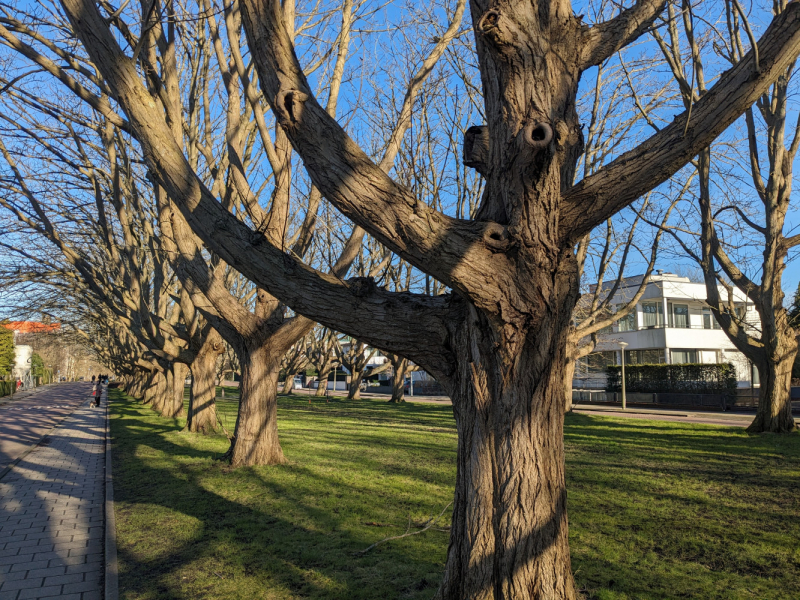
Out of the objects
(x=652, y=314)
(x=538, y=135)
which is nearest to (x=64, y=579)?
(x=538, y=135)

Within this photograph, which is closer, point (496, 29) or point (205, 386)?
point (496, 29)

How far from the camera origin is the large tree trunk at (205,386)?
1410 centimetres

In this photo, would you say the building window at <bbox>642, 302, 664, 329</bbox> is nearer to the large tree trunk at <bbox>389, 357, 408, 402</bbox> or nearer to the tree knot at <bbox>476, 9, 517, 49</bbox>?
the large tree trunk at <bbox>389, 357, 408, 402</bbox>

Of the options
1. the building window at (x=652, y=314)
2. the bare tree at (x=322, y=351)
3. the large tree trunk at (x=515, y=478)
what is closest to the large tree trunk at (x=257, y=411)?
the large tree trunk at (x=515, y=478)

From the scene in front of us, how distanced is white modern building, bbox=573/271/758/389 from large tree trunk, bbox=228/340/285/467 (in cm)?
3258

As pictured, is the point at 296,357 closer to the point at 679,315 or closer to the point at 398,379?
the point at 398,379

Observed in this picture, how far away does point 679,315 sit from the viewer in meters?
42.3

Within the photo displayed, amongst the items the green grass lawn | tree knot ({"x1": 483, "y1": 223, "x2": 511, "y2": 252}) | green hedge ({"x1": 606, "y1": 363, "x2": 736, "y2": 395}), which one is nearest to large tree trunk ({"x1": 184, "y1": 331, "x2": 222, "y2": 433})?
the green grass lawn

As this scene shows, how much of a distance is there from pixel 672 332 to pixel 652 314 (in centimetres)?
293

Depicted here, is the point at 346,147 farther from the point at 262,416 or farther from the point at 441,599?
the point at 262,416

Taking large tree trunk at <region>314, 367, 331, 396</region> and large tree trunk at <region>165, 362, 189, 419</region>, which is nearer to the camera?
large tree trunk at <region>165, 362, 189, 419</region>

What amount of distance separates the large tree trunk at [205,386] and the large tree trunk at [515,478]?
1113cm

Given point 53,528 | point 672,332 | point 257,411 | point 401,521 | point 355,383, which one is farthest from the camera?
point 672,332

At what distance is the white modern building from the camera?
1543 inches
